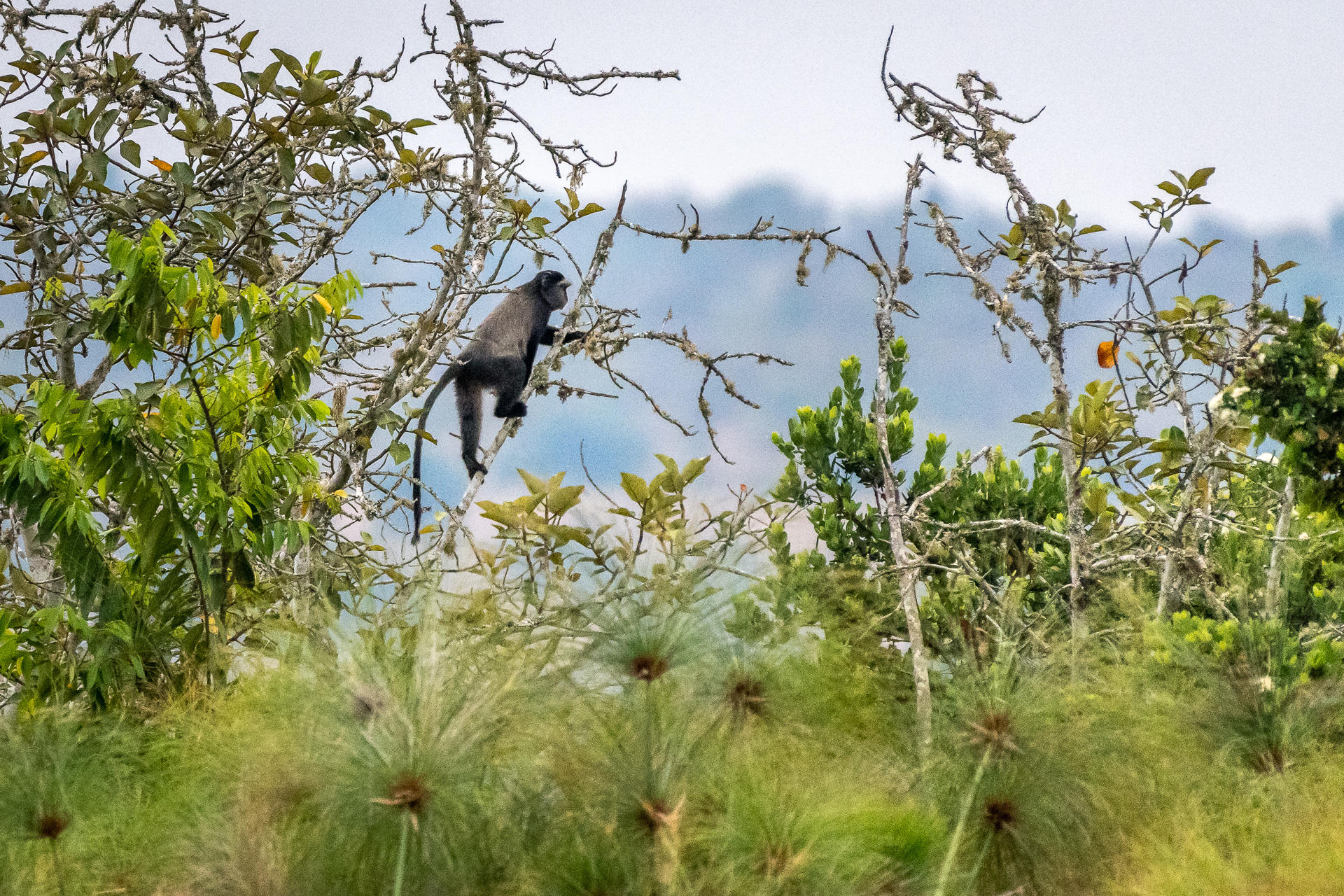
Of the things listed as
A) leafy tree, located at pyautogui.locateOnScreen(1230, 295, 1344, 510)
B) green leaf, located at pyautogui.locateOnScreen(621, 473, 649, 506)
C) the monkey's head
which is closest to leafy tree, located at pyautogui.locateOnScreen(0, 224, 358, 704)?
green leaf, located at pyautogui.locateOnScreen(621, 473, 649, 506)

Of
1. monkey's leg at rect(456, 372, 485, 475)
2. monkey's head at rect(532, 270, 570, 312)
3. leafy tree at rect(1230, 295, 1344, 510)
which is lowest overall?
leafy tree at rect(1230, 295, 1344, 510)

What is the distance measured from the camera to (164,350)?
11.0 ft

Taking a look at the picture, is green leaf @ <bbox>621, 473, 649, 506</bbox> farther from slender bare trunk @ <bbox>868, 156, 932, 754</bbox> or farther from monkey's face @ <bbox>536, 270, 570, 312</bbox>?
monkey's face @ <bbox>536, 270, 570, 312</bbox>

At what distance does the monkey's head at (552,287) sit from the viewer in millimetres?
8531

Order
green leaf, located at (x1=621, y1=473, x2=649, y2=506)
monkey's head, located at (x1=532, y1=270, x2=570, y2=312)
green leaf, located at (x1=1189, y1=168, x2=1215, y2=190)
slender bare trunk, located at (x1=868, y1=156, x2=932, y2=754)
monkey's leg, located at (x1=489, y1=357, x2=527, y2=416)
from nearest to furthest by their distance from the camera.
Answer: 1. slender bare trunk, located at (x1=868, y1=156, x2=932, y2=754)
2. green leaf, located at (x1=621, y1=473, x2=649, y2=506)
3. green leaf, located at (x1=1189, y1=168, x2=1215, y2=190)
4. monkey's leg, located at (x1=489, y1=357, x2=527, y2=416)
5. monkey's head, located at (x1=532, y1=270, x2=570, y2=312)

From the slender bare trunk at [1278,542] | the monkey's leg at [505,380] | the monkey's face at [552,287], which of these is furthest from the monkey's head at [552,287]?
the slender bare trunk at [1278,542]

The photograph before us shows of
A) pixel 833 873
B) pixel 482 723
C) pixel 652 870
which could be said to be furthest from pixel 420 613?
pixel 833 873

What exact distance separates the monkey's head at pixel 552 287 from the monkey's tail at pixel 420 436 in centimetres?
173

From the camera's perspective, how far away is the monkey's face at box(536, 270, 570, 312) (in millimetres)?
8531

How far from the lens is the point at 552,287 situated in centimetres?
856

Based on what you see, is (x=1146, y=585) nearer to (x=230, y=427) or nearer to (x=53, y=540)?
(x=230, y=427)

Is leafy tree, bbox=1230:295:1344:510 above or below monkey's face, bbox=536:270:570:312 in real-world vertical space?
below

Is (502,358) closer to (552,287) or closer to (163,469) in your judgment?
(552,287)

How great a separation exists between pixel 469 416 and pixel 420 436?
1.75m
